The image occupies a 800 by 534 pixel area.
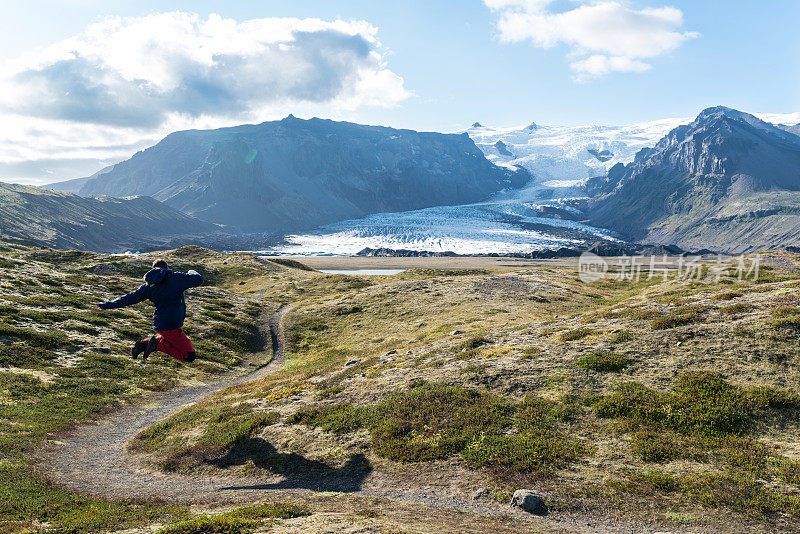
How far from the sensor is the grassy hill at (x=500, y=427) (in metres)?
12.2

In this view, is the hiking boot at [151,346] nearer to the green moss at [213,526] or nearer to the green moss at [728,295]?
the green moss at [213,526]

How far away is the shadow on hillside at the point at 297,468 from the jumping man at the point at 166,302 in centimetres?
488

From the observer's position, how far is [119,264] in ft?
357

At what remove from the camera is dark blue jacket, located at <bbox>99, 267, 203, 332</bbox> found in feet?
54.2

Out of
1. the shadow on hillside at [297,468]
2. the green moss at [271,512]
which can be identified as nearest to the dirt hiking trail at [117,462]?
the shadow on hillside at [297,468]

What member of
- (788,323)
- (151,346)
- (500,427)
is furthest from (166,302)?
(788,323)

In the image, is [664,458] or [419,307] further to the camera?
[419,307]

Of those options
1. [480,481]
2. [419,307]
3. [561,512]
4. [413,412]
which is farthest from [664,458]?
[419,307]

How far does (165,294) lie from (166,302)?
1.65ft

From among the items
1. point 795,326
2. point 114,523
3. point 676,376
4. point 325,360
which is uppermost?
point 795,326

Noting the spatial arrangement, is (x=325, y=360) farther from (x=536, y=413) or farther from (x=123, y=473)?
(x=536, y=413)

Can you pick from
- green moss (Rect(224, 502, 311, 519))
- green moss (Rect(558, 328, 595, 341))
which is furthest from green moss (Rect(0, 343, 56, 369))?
green moss (Rect(558, 328, 595, 341))

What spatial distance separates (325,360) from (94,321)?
25.7m

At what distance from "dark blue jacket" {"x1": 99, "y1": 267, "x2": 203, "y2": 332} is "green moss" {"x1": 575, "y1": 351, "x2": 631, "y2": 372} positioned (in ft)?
60.8
